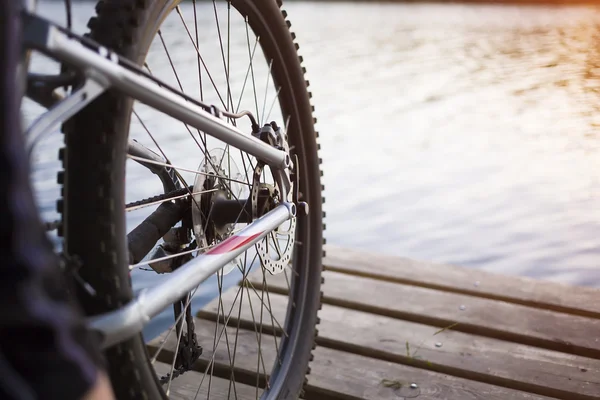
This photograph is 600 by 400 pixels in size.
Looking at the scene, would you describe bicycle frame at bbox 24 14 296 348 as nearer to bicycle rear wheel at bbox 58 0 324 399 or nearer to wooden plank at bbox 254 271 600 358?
bicycle rear wheel at bbox 58 0 324 399

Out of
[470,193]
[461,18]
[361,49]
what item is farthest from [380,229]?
[461,18]

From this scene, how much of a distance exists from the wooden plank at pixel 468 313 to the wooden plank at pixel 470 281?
0.12ft

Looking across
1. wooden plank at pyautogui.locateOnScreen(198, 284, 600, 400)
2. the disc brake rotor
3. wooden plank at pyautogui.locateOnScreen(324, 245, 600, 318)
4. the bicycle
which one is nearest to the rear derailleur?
the bicycle

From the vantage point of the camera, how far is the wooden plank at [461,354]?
147cm

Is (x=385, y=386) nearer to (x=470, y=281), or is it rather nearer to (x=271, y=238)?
(x=271, y=238)

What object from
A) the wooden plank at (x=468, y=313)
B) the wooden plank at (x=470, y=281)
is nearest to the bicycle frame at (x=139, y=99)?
the wooden plank at (x=468, y=313)

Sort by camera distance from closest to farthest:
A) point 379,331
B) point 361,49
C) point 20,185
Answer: point 20,185, point 379,331, point 361,49

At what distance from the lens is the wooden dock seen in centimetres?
147

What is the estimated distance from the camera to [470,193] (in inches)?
125

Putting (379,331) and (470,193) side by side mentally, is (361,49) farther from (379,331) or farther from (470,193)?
(379,331)

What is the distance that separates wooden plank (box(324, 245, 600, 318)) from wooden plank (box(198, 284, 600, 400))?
24 centimetres

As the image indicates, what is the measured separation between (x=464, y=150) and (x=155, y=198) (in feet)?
9.75

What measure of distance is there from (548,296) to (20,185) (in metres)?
1.73

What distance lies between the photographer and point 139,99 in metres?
0.73
